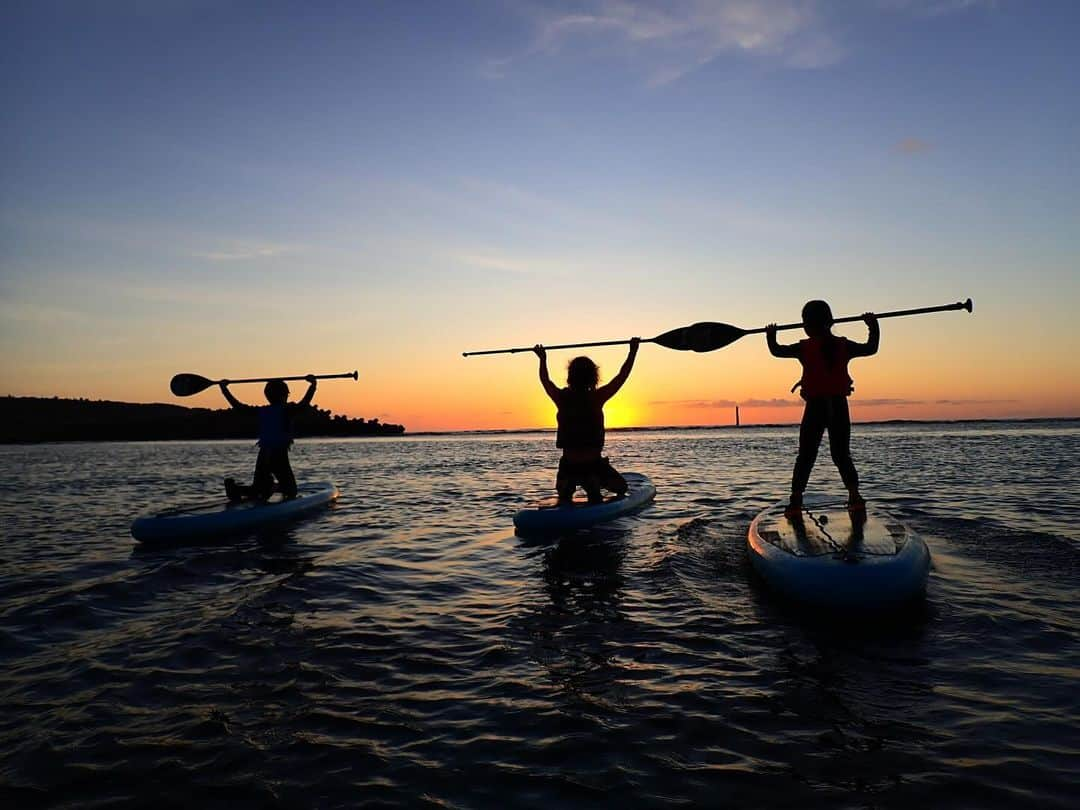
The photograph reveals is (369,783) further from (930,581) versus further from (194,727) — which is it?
(930,581)

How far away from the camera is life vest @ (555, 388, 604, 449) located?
10859 mm

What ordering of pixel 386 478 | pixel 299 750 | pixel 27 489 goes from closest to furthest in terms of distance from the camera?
1. pixel 299 750
2. pixel 27 489
3. pixel 386 478

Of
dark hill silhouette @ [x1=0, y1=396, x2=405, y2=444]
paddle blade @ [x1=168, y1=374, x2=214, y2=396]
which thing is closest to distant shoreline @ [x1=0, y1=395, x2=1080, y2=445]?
dark hill silhouette @ [x1=0, y1=396, x2=405, y2=444]

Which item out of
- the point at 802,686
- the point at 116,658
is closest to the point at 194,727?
the point at 116,658

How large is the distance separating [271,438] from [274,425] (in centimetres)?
26

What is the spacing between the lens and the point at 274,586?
8.16 m

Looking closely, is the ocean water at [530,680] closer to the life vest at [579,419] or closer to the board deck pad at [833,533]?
the board deck pad at [833,533]

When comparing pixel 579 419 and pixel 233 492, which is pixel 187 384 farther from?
pixel 579 419

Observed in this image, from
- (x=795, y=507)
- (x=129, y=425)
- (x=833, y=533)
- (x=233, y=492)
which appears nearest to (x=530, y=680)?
(x=833, y=533)

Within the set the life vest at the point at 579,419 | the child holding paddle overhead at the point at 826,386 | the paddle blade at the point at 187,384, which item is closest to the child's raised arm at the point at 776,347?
the child holding paddle overhead at the point at 826,386

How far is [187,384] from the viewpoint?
637 inches

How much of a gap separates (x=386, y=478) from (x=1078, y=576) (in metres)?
20.7

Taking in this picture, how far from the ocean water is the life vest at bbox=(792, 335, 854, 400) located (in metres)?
2.37

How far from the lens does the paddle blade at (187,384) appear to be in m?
16.1
